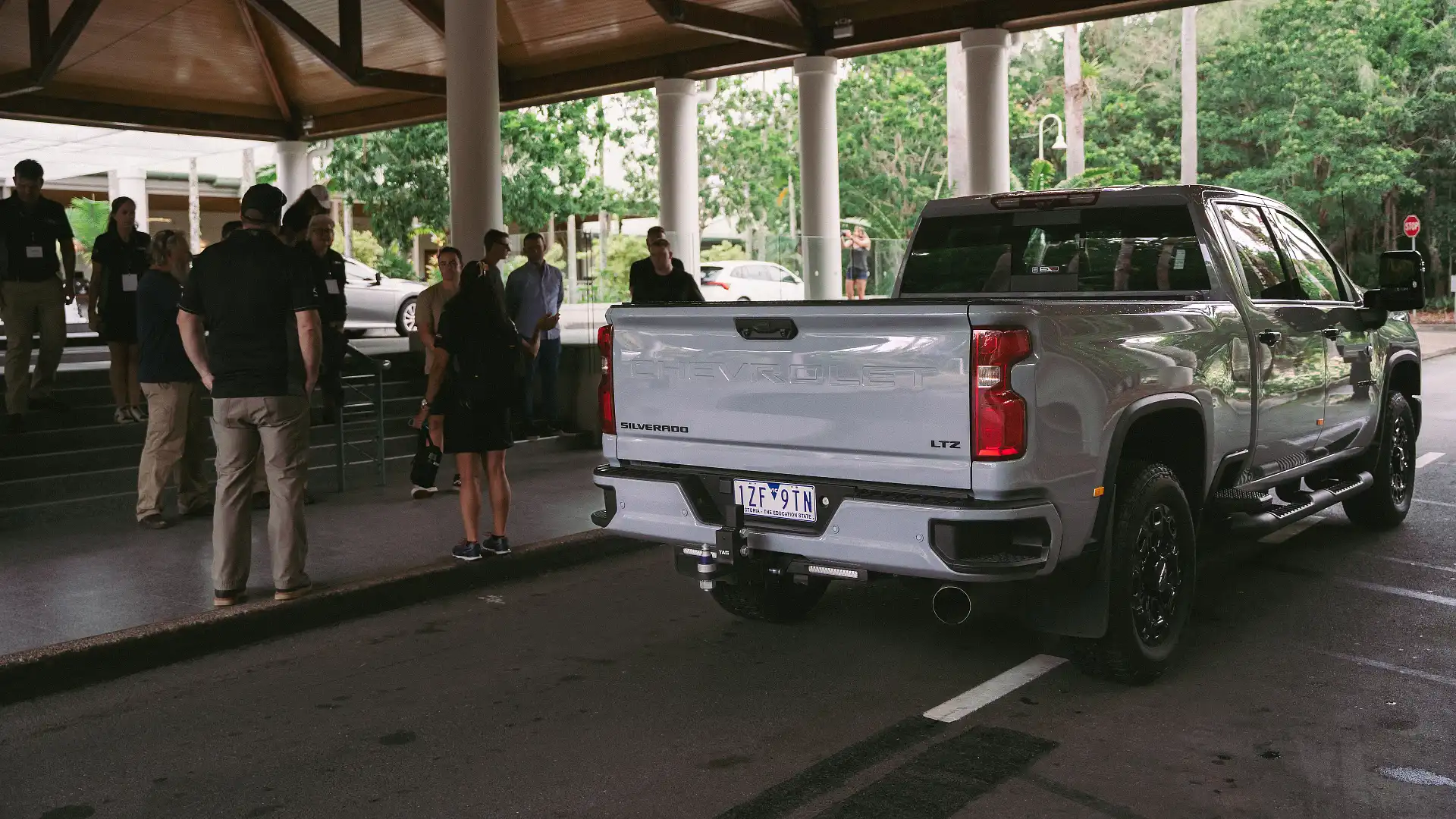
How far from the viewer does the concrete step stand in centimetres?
909

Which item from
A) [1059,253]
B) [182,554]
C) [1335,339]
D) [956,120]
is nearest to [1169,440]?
[1059,253]

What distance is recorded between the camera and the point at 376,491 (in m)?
10.5

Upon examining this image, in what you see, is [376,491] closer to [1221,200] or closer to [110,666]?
[110,666]

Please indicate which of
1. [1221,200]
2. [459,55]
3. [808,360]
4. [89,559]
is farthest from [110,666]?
[459,55]

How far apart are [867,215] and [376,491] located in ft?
122

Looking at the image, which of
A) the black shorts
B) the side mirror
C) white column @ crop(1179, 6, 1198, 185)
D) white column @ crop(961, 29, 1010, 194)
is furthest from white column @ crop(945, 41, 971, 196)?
the black shorts

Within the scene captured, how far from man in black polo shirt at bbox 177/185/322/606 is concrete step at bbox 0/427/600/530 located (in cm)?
270

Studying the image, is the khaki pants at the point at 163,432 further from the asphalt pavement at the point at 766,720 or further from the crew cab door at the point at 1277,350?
the crew cab door at the point at 1277,350

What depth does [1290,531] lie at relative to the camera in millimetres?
8664

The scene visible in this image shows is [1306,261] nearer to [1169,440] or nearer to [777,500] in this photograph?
[1169,440]

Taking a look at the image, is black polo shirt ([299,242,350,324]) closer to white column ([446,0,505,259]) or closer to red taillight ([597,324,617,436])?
white column ([446,0,505,259])

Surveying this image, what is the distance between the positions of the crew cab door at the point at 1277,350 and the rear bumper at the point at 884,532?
7.23ft

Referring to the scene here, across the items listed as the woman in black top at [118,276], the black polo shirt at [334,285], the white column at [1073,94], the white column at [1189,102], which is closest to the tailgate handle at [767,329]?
the black polo shirt at [334,285]

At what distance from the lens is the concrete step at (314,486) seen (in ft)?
29.8
